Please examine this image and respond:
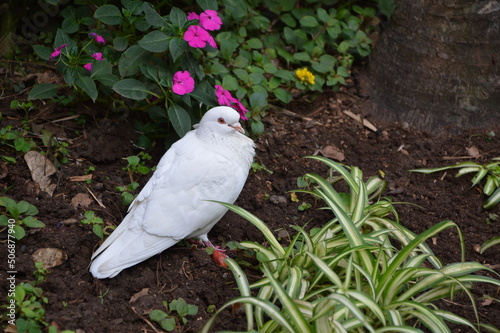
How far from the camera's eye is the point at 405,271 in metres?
2.25

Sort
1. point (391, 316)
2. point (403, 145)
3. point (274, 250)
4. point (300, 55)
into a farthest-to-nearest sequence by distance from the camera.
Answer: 1. point (300, 55)
2. point (403, 145)
3. point (274, 250)
4. point (391, 316)

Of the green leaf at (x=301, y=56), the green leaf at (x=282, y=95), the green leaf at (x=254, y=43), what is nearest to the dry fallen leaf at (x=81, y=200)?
the green leaf at (x=282, y=95)

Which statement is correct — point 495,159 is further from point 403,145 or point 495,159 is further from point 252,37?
point 252,37

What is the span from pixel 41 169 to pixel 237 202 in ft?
3.62

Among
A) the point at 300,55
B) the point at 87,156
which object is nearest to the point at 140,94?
the point at 87,156

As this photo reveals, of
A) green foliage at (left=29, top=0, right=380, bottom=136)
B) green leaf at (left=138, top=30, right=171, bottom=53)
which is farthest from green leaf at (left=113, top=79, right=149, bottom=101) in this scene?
green leaf at (left=138, top=30, right=171, bottom=53)

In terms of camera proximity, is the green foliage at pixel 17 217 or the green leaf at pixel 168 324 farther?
the green foliage at pixel 17 217

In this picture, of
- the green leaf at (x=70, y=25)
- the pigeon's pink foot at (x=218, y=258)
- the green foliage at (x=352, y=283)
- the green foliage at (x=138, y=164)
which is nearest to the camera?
the green foliage at (x=352, y=283)

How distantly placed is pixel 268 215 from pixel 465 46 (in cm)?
179

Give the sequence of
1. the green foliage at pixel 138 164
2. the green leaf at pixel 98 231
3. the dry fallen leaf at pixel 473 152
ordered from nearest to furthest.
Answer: the green leaf at pixel 98 231, the green foliage at pixel 138 164, the dry fallen leaf at pixel 473 152

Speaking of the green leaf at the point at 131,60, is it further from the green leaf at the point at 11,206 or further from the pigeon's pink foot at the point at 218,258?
the pigeon's pink foot at the point at 218,258

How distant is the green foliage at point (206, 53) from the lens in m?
3.05

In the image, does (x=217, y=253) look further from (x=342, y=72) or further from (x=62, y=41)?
(x=342, y=72)

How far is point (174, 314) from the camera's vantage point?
8.04ft
